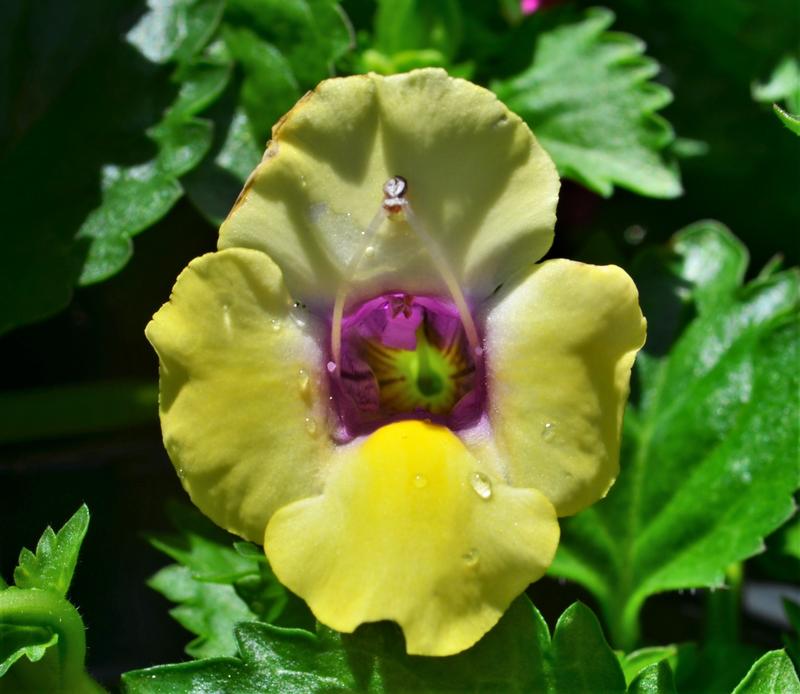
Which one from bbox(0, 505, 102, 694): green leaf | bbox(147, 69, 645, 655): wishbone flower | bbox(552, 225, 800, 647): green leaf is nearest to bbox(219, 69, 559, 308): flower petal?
bbox(147, 69, 645, 655): wishbone flower

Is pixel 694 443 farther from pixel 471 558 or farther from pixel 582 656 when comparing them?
pixel 471 558

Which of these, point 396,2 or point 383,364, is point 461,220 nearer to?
point 383,364

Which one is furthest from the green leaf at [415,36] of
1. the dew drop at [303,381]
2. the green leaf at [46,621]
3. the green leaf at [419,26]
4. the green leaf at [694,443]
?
the green leaf at [46,621]

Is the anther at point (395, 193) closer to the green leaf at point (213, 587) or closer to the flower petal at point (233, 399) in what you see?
the flower petal at point (233, 399)

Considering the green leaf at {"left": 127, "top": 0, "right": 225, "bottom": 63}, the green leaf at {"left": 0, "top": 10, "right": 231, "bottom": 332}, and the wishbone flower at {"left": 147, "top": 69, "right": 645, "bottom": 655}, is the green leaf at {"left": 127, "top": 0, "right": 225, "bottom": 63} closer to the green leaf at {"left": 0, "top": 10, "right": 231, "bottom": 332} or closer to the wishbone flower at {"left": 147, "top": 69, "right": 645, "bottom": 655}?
the green leaf at {"left": 0, "top": 10, "right": 231, "bottom": 332}

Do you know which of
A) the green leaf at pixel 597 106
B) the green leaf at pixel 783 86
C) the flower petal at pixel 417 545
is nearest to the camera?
the flower petal at pixel 417 545

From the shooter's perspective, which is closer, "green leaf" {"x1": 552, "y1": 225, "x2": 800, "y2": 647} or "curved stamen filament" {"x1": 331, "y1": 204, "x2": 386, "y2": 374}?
"curved stamen filament" {"x1": 331, "y1": 204, "x2": 386, "y2": 374}

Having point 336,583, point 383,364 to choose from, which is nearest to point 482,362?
point 383,364

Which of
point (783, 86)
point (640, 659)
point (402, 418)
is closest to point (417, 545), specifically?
point (402, 418)
